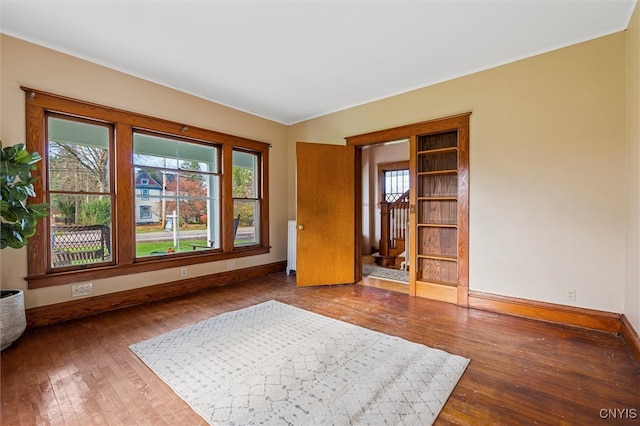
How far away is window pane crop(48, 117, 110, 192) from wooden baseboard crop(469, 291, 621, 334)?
446 cm

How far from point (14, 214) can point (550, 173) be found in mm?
4763

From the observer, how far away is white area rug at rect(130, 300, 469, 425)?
156 centimetres

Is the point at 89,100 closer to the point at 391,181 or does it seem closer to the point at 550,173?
the point at 550,173

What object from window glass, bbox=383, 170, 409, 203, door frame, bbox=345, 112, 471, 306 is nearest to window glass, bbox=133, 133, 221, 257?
door frame, bbox=345, 112, 471, 306

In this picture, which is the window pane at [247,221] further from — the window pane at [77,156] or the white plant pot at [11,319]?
the white plant pot at [11,319]

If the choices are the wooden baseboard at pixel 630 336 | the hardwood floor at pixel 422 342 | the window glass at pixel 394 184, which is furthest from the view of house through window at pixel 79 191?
the window glass at pixel 394 184

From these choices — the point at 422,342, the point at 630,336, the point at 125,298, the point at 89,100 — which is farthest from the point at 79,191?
the point at 630,336

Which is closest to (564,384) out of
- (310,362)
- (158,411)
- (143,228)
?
(310,362)

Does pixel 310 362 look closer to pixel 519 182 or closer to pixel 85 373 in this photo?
pixel 85 373

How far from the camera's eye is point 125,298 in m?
3.26

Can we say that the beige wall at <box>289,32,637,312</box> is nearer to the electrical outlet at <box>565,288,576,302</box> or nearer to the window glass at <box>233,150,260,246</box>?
the electrical outlet at <box>565,288,576,302</box>

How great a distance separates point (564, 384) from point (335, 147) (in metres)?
3.49

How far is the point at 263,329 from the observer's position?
2.67 metres

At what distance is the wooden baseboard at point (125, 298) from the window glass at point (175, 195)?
45cm
